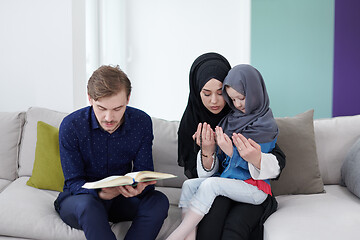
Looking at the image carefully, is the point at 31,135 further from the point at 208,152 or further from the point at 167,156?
the point at 208,152

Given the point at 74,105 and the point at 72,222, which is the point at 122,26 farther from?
the point at 72,222

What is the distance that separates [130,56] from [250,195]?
10.0ft

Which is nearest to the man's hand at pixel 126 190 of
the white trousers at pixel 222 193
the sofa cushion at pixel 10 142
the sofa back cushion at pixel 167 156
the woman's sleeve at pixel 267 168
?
the white trousers at pixel 222 193

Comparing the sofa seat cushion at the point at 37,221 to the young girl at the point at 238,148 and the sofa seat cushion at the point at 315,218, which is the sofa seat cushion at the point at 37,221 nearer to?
the young girl at the point at 238,148

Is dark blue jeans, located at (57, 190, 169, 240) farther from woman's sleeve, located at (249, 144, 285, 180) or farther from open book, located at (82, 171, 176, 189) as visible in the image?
woman's sleeve, located at (249, 144, 285, 180)

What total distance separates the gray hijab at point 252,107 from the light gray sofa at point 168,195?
0.38 meters

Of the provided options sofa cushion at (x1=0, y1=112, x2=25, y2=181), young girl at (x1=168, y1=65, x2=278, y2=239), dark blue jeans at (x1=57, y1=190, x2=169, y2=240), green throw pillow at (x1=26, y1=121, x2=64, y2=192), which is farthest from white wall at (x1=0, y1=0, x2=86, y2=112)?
young girl at (x1=168, y1=65, x2=278, y2=239)

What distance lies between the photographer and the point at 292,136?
220 centimetres

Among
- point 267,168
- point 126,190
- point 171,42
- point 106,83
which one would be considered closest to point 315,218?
point 267,168

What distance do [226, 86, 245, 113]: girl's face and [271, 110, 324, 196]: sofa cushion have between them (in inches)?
16.5

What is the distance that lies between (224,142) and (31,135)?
1.24 metres

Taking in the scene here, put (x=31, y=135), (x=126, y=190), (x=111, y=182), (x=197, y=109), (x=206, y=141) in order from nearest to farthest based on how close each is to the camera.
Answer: (x=111, y=182) → (x=126, y=190) → (x=206, y=141) → (x=197, y=109) → (x=31, y=135)

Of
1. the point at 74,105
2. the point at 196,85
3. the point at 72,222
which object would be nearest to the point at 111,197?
the point at 72,222

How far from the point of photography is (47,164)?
2.21 m
